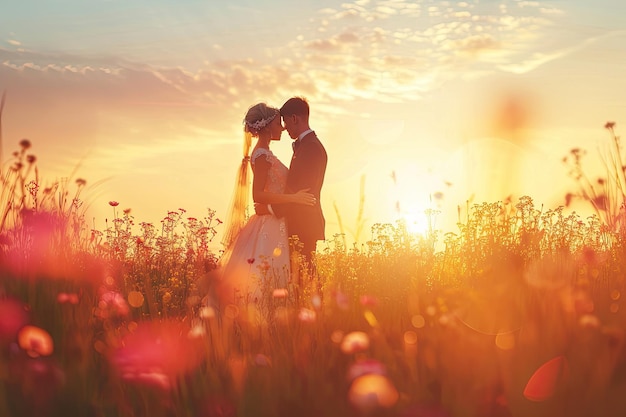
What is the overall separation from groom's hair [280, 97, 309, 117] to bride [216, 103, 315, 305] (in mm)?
161

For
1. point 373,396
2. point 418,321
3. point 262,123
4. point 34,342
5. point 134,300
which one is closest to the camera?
point 373,396

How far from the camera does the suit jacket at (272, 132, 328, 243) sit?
7078 millimetres

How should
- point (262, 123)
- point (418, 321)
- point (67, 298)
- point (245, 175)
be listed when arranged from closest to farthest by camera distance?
point (418, 321)
point (67, 298)
point (262, 123)
point (245, 175)

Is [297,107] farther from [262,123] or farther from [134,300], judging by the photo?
[134,300]

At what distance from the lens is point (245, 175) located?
764cm

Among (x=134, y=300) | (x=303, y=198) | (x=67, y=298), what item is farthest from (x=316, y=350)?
(x=303, y=198)

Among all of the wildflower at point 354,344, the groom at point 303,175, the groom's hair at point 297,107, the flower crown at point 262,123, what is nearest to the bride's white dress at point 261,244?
the groom at point 303,175

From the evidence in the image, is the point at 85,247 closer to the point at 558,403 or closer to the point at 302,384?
the point at 302,384

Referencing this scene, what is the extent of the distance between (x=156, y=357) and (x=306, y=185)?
4.09 metres

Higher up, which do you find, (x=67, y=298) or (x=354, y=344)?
(x=67, y=298)

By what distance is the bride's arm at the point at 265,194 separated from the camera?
Result: 7.02 metres

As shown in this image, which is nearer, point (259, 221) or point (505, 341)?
point (505, 341)

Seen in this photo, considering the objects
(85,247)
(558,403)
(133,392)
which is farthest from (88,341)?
(85,247)

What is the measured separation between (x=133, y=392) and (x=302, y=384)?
73 cm
